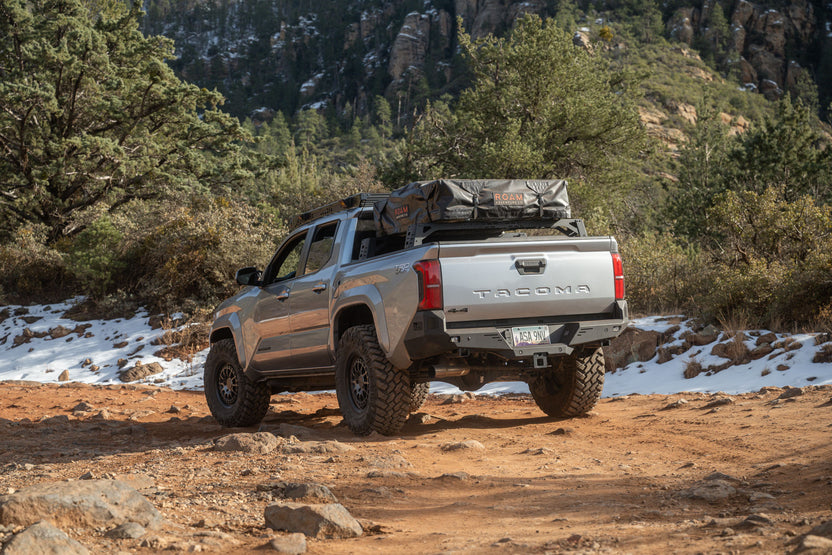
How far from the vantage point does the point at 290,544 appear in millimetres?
3713

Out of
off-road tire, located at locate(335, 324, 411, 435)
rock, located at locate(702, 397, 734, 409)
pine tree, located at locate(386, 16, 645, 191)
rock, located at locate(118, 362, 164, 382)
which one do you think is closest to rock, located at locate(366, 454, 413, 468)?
off-road tire, located at locate(335, 324, 411, 435)

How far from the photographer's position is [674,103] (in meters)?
72.4

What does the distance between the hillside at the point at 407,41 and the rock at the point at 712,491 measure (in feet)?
163

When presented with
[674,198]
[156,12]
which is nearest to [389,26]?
[156,12]

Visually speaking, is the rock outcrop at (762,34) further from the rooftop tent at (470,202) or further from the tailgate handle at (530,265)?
the tailgate handle at (530,265)

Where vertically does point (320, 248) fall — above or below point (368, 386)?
above

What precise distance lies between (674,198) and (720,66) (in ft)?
237

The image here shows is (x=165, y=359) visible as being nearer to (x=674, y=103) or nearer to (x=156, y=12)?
(x=674, y=103)

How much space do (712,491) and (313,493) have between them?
2334 millimetres

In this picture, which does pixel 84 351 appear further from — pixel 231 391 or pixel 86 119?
pixel 86 119

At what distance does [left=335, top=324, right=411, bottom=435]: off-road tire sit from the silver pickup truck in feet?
0.03

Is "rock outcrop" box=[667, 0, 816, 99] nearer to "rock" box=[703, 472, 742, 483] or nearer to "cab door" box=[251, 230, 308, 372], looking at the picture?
"cab door" box=[251, 230, 308, 372]

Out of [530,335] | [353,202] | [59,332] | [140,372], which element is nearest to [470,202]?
[530,335]

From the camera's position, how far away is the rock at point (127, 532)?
382 cm
